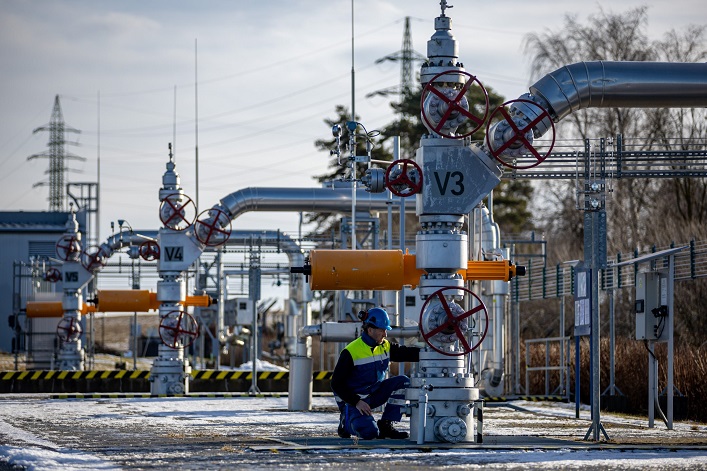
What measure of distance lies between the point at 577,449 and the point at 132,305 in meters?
18.0

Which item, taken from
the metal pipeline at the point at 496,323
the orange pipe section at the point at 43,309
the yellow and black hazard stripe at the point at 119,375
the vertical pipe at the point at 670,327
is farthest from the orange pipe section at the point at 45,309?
the vertical pipe at the point at 670,327

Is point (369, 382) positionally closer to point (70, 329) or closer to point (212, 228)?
point (212, 228)

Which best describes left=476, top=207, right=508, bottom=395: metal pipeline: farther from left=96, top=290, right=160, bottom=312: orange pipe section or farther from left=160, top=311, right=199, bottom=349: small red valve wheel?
left=96, top=290, right=160, bottom=312: orange pipe section

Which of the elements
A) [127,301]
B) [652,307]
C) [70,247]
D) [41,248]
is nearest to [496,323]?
[652,307]

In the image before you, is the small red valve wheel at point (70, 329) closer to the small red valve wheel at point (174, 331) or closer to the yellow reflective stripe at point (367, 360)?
the small red valve wheel at point (174, 331)

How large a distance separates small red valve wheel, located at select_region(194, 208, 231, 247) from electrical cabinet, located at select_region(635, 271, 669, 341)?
11.3m

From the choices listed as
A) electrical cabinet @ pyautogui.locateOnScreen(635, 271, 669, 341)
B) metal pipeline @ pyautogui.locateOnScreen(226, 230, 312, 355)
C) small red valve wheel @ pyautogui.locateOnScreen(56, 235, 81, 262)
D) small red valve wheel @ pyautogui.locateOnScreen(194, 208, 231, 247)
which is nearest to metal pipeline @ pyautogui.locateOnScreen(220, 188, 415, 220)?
small red valve wheel @ pyautogui.locateOnScreen(194, 208, 231, 247)

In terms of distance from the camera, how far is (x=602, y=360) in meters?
28.2

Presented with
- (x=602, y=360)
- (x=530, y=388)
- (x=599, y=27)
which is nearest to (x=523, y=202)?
(x=599, y=27)

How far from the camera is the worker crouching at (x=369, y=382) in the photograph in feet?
49.2

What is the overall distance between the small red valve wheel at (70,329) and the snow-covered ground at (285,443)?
12973 mm

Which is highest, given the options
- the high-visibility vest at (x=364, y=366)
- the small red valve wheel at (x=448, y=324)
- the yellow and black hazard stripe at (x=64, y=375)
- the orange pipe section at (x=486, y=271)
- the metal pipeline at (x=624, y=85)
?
the metal pipeline at (x=624, y=85)

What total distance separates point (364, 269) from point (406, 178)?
49.3 inches

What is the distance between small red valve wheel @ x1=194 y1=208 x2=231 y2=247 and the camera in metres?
28.3
